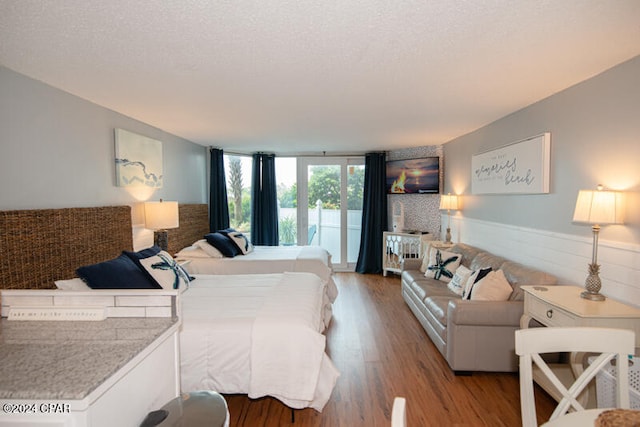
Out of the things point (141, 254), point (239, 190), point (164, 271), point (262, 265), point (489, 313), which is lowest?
point (489, 313)

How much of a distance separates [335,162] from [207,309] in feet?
14.2

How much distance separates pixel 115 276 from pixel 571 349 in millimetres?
2745

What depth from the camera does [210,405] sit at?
121cm

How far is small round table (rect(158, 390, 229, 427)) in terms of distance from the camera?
3.64 feet

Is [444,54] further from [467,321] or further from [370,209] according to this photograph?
[370,209]

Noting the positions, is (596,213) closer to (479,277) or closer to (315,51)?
(479,277)

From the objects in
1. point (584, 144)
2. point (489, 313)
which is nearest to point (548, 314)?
point (489, 313)

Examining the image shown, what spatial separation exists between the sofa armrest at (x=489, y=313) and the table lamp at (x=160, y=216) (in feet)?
9.96

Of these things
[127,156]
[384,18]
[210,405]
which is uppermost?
[384,18]

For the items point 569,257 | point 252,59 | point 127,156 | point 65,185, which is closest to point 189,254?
point 127,156

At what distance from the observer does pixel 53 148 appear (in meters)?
2.42

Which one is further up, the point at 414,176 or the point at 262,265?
the point at 414,176

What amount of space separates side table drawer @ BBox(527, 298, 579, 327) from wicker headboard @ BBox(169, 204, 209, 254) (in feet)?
13.1

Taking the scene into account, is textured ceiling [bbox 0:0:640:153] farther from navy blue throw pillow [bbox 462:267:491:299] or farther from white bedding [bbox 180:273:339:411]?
white bedding [bbox 180:273:339:411]
